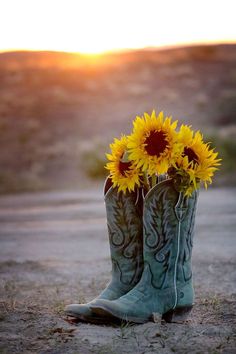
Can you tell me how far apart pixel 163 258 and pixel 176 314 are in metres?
0.31

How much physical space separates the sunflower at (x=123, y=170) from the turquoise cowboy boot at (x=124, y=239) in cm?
10

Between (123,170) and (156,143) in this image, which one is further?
(123,170)

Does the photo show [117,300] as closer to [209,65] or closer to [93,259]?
[93,259]

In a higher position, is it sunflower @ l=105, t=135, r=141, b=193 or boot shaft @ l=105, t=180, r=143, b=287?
sunflower @ l=105, t=135, r=141, b=193

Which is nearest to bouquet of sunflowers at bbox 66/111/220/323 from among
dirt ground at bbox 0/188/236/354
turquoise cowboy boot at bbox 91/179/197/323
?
turquoise cowboy boot at bbox 91/179/197/323

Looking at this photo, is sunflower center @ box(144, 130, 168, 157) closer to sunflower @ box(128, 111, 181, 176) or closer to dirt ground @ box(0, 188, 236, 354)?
sunflower @ box(128, 111, 181, 176)

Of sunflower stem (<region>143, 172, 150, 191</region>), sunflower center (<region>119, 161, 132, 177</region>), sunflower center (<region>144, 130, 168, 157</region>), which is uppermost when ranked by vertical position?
sunflower center (<region>144, 130, 168, 157</region>)

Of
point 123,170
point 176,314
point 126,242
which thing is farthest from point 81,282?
point 123,170

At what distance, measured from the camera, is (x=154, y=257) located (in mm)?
3744

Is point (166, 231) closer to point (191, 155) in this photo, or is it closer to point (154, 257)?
point (154, 257)

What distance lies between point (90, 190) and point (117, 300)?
1081cm

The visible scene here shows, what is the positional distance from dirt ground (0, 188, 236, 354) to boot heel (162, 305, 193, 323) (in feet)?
0.11

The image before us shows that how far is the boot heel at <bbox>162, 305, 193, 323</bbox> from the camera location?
375 centimetres

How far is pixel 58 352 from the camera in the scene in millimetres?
3242
